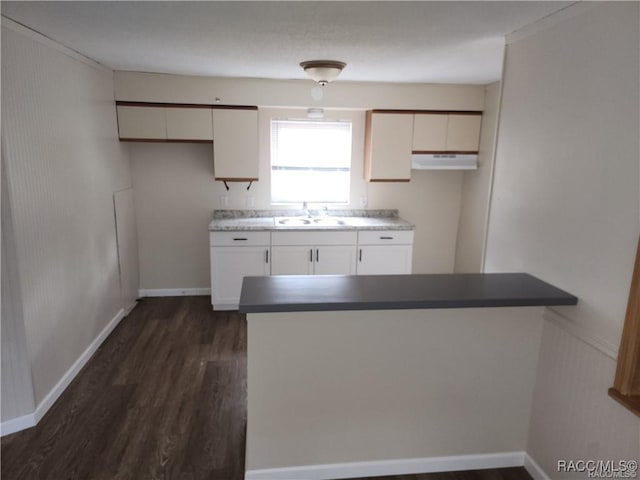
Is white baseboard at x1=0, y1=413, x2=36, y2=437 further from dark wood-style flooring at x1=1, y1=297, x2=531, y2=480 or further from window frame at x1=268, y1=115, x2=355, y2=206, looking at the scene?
window frame at x1=268, y1=115, x2=355, y2=206

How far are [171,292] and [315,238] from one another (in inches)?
70.3

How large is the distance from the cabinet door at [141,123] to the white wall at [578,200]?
9.88 feet

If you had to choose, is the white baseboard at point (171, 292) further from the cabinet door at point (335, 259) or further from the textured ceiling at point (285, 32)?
the textured ceiling at point (285, 32)

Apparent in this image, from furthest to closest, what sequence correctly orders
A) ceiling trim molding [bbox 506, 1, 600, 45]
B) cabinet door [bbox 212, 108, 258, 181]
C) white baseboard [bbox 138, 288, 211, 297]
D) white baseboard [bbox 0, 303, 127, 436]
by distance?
white baseboard [bbox 138, 288, 211, 297] → cabinet door [bbox 212, 108, 258, 181] → white baseboard [bbox 0, 303, 127, 436] → ceiling trim molding [bbox 506, 1, 600, 45]

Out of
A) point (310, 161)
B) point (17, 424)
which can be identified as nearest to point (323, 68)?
point (310, 161)

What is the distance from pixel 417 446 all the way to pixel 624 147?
1671mm

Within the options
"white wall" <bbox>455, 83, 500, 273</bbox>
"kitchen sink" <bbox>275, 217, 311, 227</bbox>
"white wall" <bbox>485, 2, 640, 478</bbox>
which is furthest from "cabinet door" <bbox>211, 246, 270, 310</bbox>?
"white wall" <bbox>485, 2, 640, 478</bbox>

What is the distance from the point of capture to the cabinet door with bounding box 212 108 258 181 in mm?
3912

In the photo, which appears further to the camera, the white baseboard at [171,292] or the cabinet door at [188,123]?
the white baseboard at [171,292]

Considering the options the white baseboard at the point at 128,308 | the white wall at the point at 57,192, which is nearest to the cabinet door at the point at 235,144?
the white wall at the point at 57,192

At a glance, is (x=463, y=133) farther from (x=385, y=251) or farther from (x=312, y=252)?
(x=312, y=252)

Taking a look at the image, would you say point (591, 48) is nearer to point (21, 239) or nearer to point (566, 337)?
point (566, 337)

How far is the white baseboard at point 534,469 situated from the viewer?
2029 millimetres

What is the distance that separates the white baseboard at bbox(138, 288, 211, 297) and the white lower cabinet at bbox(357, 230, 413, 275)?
180cm
